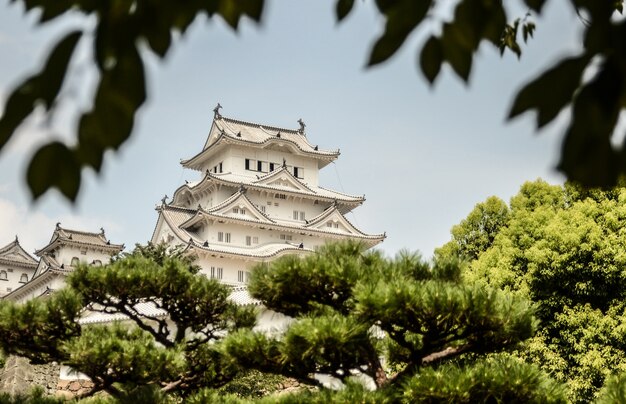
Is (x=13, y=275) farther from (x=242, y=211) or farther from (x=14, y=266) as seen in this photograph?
(x=242, y=211)

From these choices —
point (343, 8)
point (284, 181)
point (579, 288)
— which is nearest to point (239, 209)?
point (284, 181)

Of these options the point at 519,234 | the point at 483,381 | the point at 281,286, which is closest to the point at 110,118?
the point at 483,381

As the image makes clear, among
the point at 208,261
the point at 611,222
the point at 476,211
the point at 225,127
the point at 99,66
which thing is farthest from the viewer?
the point at 225,127

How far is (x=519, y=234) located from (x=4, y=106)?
18412mm

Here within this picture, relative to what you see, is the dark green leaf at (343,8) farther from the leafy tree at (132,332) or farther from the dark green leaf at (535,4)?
the leafy tree at (132,332)

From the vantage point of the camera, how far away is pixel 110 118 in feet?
4.60

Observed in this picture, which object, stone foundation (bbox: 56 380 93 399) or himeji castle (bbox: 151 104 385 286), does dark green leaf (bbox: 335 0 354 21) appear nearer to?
stone foundation (bbox: 56 380 93 399)

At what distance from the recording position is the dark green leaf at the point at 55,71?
4.46 ft

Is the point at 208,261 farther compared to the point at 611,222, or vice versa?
the point at 208,261

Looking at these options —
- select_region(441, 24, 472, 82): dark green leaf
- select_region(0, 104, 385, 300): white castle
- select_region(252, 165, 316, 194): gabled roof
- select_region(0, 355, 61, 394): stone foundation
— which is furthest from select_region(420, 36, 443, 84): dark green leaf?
select_region(252, 165, 316, 194): gabled roof

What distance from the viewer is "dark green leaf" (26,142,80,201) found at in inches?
54.6

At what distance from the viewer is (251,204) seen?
3547cm

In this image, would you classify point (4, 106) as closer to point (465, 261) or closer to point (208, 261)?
point (465, 261)

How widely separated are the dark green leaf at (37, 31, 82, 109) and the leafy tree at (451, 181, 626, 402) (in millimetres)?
14090
